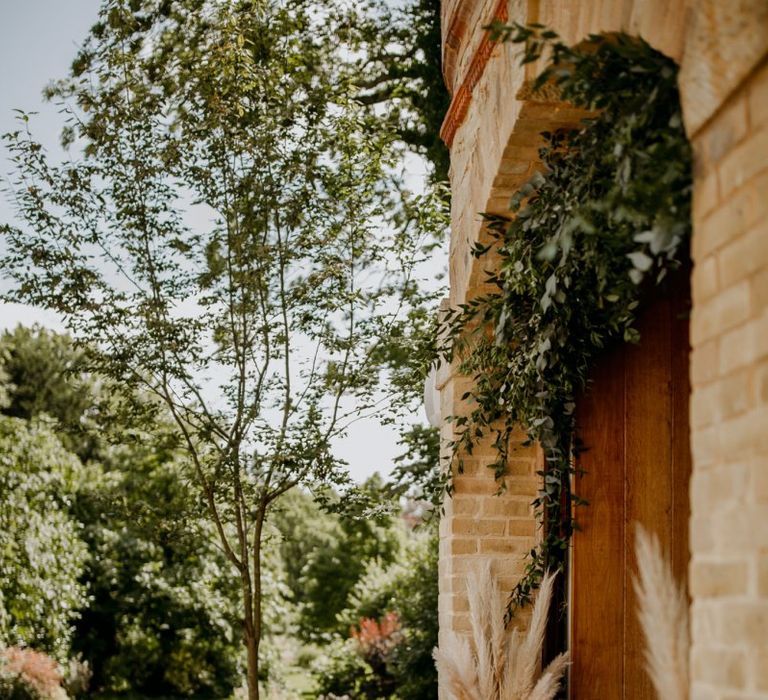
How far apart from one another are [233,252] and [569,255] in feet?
11.1

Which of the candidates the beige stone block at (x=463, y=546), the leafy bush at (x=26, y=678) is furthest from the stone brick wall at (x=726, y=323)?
the leafy bush at (x=26, y=678)

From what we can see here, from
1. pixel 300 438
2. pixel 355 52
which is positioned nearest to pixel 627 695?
pixel 300 438

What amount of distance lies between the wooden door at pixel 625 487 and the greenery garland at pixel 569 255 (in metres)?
0.10

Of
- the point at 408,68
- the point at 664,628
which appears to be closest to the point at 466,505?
the point at 664,628

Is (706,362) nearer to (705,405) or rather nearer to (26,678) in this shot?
(705,405)

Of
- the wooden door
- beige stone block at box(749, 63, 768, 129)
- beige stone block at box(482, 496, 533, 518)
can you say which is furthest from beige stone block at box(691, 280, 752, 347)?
beige stone block at box(482, 496, 533, 518)

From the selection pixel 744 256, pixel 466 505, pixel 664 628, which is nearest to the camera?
pixel 744 256

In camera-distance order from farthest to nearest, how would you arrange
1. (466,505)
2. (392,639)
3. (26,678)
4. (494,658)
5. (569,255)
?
(392,639), (26,678), (466,505), (494,658), (569,255)

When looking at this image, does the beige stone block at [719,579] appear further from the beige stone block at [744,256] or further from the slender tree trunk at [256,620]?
the slender tree trunk at [256,620]

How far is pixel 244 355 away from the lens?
19.3ft

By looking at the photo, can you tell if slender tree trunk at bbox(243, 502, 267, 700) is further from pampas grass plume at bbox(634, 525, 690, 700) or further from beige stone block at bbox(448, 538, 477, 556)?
pampas grass plume at bbox(634, 525, 690, 700)

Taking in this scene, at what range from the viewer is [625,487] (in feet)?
11.7

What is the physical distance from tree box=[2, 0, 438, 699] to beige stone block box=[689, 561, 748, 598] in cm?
398

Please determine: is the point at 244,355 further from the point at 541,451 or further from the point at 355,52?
the point at 355,52
